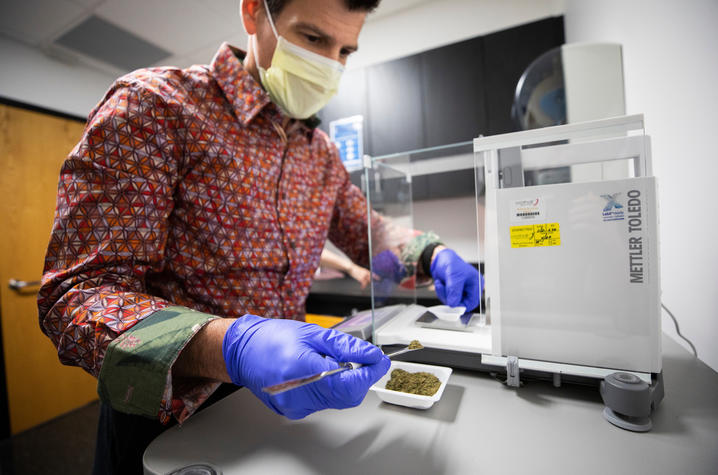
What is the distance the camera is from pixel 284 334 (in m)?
0.52

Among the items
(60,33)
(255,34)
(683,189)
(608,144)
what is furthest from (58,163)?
(683,189)

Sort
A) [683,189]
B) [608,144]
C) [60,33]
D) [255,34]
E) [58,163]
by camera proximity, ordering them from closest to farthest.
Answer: [608,144] → [683,189] → [255,34] → [60,33] → [58,163]

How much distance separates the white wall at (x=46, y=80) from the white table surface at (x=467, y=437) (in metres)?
3.27

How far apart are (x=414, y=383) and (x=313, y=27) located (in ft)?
2.87

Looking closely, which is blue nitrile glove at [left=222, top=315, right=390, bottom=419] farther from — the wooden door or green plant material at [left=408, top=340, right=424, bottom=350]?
the wooden door

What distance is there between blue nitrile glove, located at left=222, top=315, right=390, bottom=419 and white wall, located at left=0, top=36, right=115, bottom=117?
3.23 metres

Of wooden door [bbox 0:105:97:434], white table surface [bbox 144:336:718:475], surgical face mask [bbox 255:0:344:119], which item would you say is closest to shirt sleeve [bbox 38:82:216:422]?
white table surface [bbox 144:336:718:475]

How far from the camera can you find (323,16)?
2.72ft

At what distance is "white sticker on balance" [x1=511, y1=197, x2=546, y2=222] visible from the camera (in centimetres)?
55

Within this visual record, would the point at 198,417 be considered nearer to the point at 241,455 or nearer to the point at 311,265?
the point at 241,455

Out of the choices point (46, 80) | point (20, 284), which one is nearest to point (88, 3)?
point (46, 80)

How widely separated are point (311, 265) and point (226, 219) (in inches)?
11.7

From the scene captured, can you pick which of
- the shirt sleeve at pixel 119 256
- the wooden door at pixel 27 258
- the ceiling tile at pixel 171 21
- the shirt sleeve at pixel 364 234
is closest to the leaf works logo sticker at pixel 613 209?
the shirt sleeve at pixel 364 234

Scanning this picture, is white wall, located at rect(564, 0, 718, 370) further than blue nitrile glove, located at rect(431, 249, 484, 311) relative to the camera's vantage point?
No
